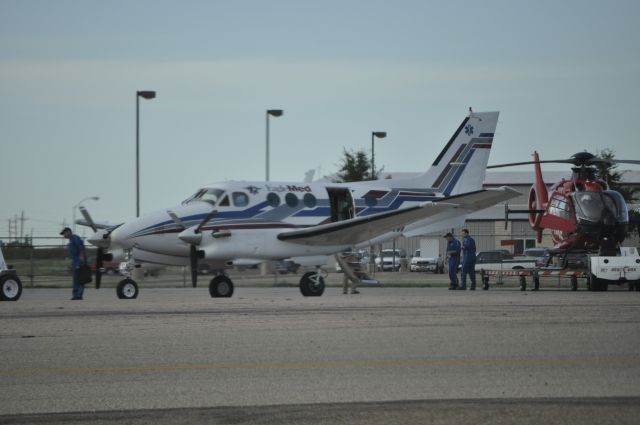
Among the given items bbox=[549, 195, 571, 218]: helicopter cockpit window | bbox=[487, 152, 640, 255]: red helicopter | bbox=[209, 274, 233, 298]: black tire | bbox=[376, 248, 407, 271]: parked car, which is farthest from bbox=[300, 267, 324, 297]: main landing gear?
bbox=[376, 248, 407, 271]: parked car

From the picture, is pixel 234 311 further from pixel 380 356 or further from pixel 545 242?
pixel 545 242

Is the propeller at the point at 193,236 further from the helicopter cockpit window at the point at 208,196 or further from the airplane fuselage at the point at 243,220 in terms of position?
the helicopter cockpit window at the point at 208,196

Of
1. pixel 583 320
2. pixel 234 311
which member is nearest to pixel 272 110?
pixel 234 311

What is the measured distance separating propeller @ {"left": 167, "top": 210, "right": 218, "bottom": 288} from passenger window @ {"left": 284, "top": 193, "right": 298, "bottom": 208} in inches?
87.6

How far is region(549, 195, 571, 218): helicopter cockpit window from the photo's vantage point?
2988 cm

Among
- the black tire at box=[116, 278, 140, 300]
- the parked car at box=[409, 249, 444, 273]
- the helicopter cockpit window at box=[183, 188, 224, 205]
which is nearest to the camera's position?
the black tire at box=[116, 278, 140, 300]

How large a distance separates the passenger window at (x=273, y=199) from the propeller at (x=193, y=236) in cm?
168

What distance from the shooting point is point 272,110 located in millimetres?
47781

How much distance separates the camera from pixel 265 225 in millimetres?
25922

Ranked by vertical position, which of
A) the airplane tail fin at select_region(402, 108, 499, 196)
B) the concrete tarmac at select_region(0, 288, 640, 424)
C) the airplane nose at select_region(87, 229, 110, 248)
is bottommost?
the concrete tarmac at select_region(0, 288, 640, 424)

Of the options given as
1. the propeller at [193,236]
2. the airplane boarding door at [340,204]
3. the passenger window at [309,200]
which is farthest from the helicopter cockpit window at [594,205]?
the propeller at [193,236]

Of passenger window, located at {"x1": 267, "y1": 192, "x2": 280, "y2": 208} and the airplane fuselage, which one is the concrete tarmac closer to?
the airplane fuselage

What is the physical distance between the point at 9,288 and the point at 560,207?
54.0 feet

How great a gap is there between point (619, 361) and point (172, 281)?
2849 centimetres
